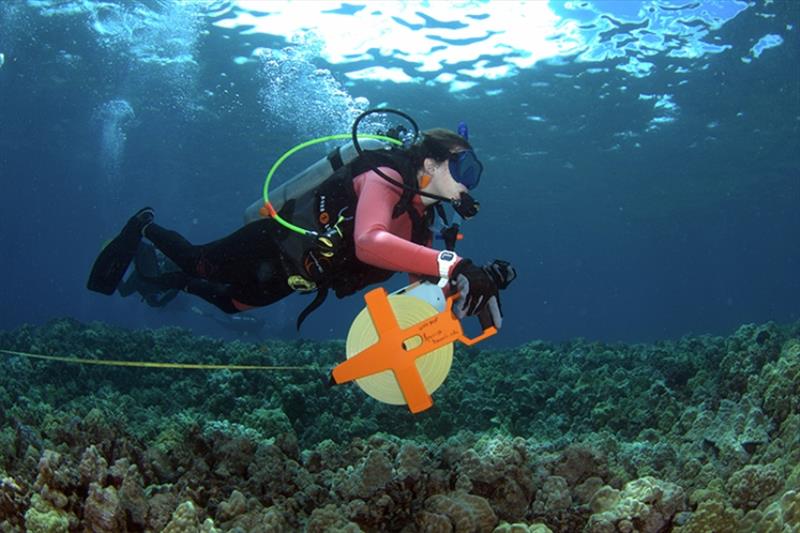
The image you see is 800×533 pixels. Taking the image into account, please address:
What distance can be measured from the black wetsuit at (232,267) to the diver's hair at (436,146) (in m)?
1.81

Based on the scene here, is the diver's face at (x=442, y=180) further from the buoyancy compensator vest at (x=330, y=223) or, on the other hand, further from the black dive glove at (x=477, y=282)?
the black dive glove at (x=477, y=282)

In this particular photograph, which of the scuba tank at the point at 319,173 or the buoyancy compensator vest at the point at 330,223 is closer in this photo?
the buoyancy compensator vest at the point at 330,223

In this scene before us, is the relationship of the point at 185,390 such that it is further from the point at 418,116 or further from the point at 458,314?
the point at 418,116

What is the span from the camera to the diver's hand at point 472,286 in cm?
342


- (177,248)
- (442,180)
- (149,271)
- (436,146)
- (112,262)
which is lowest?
(149,271)

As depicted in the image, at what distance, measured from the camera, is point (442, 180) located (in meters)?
4.52

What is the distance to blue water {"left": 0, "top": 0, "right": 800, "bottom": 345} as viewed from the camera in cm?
1807

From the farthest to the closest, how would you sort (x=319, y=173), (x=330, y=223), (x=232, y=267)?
(x=232, y=267) < (x=319, y=173) < (x=330, y=223)

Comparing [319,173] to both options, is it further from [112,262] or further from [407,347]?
[112,262]

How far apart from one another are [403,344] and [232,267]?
301 cm

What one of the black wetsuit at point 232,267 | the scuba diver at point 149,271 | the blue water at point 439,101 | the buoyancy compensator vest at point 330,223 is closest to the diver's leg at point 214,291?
the black wetsuit at point 232,267

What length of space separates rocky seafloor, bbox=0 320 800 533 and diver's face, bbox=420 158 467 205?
1908mm

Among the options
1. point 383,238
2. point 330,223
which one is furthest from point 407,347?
point 330,223

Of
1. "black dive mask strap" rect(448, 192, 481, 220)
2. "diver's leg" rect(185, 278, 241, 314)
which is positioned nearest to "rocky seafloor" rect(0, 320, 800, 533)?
"diver's leg" rect(185, 278, 241, 314)
